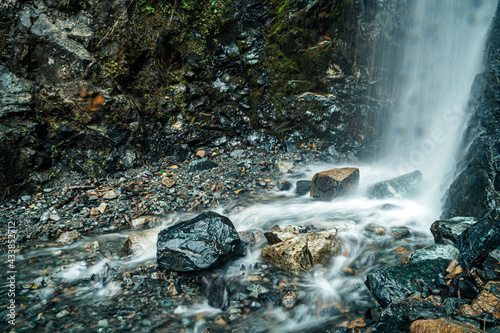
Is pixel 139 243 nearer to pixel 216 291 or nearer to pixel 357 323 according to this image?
pixel 216 291

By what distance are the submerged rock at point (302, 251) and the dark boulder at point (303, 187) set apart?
2464mm

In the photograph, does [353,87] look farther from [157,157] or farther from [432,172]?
[157,157]

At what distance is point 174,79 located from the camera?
310 inches

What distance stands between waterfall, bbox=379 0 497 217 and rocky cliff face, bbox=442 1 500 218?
59.2 inches

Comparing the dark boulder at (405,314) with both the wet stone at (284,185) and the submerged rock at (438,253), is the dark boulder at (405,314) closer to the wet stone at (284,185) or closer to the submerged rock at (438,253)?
the submerged rock at (438,253)

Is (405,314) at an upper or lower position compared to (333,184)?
lower

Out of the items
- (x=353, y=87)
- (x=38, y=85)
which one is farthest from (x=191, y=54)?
(x=353, y=87)

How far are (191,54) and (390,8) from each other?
661 cm

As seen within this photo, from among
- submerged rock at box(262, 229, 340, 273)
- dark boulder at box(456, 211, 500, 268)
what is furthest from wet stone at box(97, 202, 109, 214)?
dark boulder at box(456, 211, 500, 268)

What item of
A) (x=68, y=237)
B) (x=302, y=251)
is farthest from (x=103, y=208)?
(x=302, y=251)

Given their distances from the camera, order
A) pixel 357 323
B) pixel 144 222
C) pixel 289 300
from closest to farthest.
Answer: pixel 357 323 < pixel 289 300 < pixel 144 222

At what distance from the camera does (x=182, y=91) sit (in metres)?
7.90

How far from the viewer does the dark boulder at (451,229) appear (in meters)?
3.24

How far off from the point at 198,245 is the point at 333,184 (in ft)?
12.0
